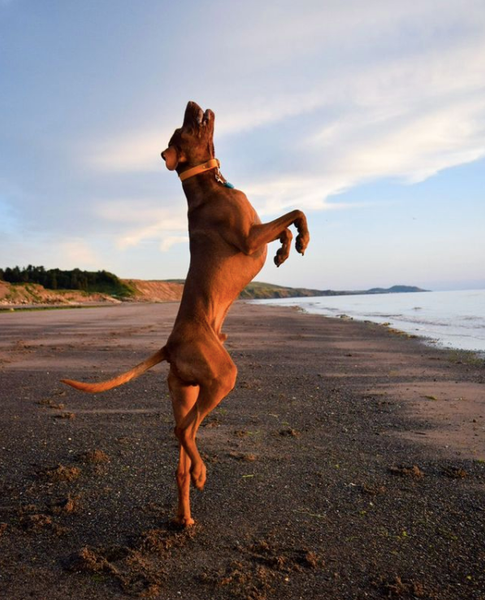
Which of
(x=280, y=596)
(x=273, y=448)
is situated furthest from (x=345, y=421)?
(x=280, y=596)

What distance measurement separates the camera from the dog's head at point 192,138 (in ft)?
10.3

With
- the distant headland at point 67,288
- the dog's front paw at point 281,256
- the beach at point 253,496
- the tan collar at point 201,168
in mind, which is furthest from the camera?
the distant headland at point 67,288

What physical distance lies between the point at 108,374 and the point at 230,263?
722cm

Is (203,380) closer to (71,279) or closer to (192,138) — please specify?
(192,138)

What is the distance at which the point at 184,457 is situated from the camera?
10.8ft

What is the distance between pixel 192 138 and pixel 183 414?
6.11 feet

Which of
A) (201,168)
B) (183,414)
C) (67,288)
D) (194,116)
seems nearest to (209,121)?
(194,116)

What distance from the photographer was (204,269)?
314cm

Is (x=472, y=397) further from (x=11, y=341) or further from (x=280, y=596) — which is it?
(x=11, y=341)

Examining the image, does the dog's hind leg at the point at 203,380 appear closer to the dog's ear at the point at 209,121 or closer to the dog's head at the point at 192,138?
the dog's head at the point at 192,138

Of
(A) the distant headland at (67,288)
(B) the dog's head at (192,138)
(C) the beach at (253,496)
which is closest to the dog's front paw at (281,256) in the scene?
(B) the dog's head at (192,138)

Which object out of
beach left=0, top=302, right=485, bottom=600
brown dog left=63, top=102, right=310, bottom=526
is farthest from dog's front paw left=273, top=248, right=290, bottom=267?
beach left=0, top=302, right=485, bottom=600

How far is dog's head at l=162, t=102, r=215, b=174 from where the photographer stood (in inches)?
123

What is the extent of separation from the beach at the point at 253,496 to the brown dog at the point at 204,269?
556 millimetres
